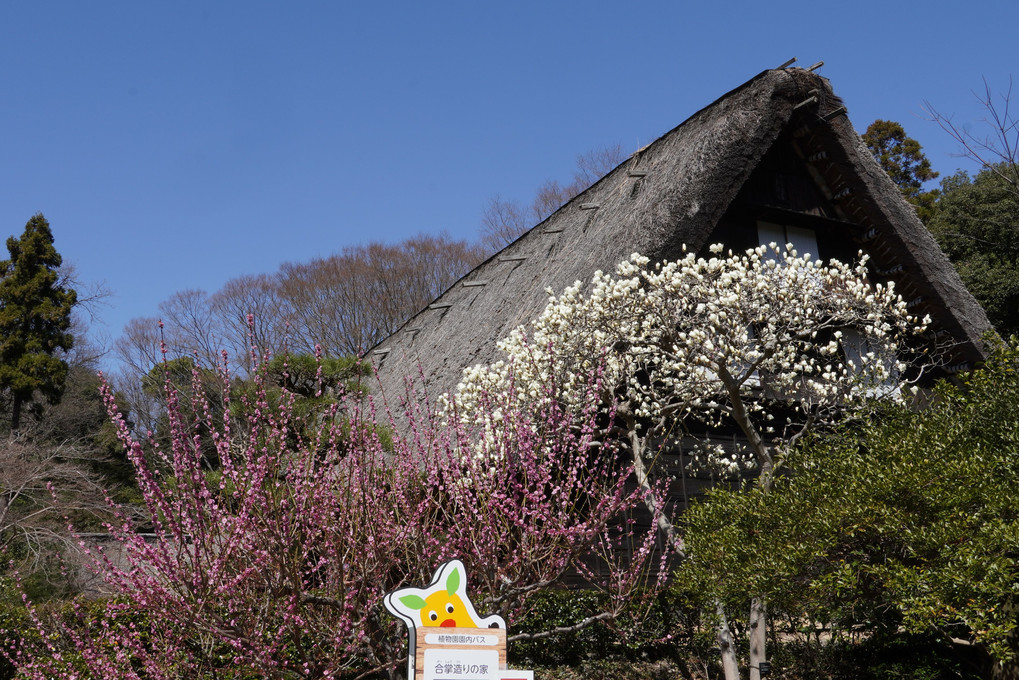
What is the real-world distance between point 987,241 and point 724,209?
10478mm

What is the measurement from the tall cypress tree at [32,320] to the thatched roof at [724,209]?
36.8 feet

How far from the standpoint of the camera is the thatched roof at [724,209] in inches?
373

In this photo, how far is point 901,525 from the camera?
4953 mm

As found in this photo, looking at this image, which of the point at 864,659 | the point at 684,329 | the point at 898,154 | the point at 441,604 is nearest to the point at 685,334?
the point at 684,329

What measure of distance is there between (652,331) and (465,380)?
1.92 meters

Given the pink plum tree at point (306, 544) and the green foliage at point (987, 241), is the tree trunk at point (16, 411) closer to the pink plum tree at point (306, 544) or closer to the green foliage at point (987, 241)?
the pink plum tree at point (306, 544)

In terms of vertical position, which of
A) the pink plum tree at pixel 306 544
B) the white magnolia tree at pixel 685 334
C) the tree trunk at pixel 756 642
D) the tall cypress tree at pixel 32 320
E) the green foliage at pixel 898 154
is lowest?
the tree trunk at pixel 756 642

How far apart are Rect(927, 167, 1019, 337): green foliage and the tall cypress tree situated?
64.9 ft

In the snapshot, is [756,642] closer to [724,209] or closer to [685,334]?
[685,334]

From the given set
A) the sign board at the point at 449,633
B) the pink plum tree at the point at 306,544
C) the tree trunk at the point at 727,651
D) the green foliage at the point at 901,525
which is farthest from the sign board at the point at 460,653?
the tree trunk at the point at 727,651

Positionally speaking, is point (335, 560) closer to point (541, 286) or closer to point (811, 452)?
point (811, 452)

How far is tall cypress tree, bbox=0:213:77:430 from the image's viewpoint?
18.9 metres

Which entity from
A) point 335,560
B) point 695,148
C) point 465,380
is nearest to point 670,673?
point 465,380

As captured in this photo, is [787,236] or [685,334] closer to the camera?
[685,334]
